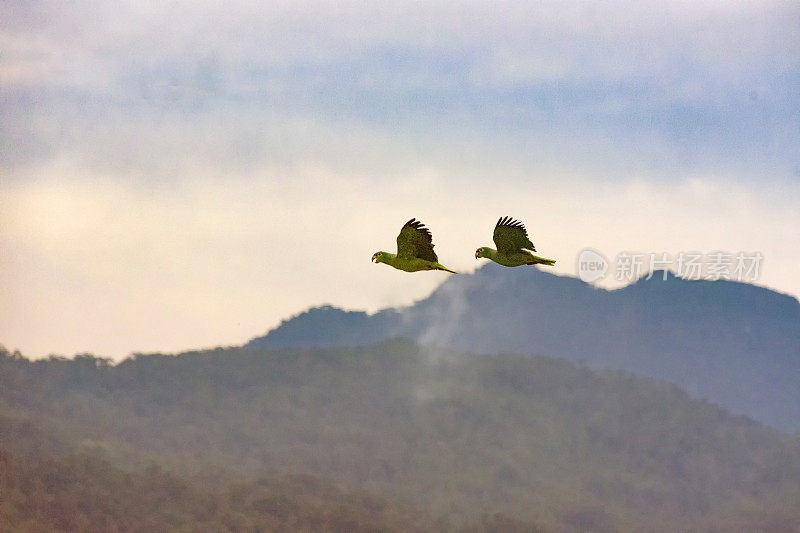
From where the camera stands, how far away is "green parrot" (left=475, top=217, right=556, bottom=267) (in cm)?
3002

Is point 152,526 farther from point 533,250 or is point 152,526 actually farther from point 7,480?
point 533,250

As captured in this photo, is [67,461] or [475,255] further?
[67,461]

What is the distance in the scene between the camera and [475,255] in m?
30.3

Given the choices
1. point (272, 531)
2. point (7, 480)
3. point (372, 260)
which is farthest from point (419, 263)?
point (7, 480)

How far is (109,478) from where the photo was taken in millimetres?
195125

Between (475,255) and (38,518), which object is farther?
(38,518)

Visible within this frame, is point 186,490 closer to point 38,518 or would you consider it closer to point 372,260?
point 38,518

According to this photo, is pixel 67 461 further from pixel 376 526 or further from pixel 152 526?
pixel 376 526

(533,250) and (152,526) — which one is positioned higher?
(533,250)

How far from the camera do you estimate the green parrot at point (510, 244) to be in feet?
98.5

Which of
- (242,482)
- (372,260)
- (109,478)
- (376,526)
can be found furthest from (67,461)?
(372,260)

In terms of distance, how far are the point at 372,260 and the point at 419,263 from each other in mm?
1601

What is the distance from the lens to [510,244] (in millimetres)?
30297

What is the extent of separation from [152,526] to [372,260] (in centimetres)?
17502
